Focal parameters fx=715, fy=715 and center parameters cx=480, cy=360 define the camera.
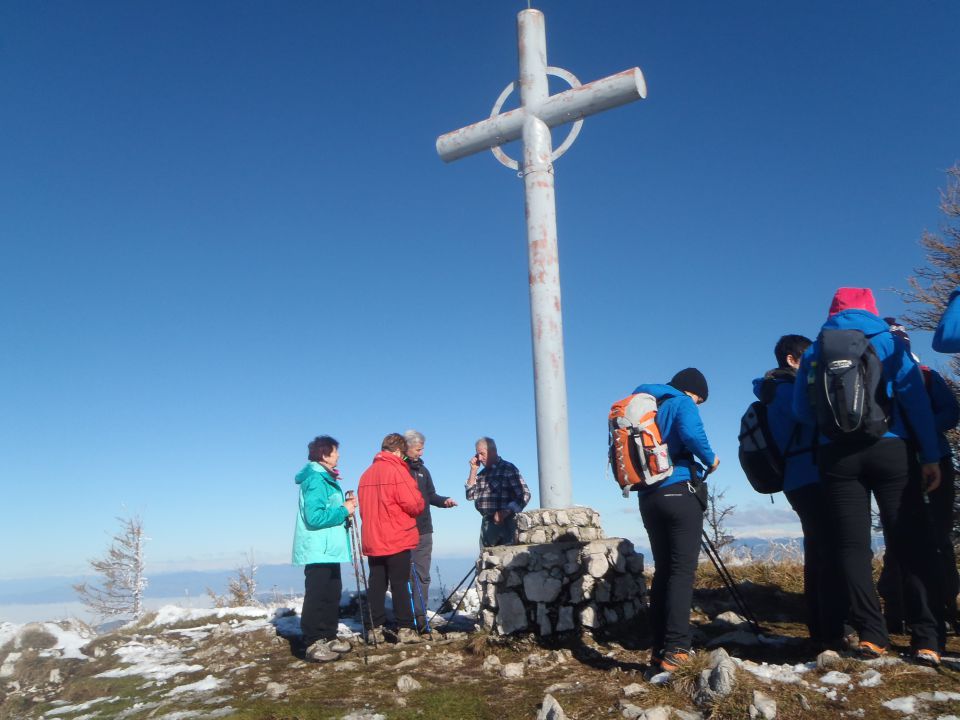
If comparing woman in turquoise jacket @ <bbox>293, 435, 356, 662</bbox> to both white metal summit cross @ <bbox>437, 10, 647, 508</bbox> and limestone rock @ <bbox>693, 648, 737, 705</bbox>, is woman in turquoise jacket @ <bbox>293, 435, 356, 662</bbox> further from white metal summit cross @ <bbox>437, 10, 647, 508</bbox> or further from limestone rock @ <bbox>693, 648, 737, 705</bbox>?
limestone rock @ <bbox>693, 648, 737, 705</bbox>

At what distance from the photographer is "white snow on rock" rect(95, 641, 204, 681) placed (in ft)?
22.8

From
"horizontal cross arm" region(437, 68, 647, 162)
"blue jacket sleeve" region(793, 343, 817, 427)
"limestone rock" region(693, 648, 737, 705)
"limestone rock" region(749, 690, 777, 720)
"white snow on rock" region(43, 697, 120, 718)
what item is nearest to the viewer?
"limestone rock" region(749, 690, 777, 720)

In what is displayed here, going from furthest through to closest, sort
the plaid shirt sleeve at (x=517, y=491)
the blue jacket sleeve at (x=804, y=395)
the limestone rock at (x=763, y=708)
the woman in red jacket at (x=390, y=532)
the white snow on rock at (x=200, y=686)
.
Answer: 1. the plaid shirt sleeve at (x=517, y=491)
2. the woman in red jacket at (x=390, y=532)
3. the white snow on rock at (x=200, y=686)
4. the blue jacket sleeve at (x=804, y=395)
5. the limestone rock at (x=763, y=708)

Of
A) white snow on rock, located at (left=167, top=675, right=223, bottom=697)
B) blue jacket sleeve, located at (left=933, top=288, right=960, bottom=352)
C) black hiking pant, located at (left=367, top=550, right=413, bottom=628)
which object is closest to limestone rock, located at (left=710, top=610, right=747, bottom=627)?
black hiking pant, located at (left=367, top=550, right=413, bottom=628)

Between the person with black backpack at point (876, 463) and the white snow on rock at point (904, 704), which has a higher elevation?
the person with black backpack at point (876, 463)

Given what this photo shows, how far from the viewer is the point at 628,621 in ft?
21.2

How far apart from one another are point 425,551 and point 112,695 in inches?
143

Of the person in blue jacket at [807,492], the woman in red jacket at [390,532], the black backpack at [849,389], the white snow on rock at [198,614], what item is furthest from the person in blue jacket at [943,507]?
the white snow on rock at [198,614]

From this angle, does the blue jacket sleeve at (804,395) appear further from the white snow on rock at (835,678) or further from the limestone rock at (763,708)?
the limestone rock at (763,708)

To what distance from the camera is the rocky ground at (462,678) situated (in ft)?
12.3

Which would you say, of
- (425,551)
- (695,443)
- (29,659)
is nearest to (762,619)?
(695,443)

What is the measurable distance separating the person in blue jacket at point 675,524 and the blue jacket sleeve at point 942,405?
1.40 m

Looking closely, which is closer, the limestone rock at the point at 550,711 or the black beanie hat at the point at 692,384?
the limestone rock at the point at 550,711

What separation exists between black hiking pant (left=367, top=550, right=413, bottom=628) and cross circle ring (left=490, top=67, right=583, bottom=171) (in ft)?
15.1
